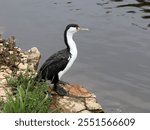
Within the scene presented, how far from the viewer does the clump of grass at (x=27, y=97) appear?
910cm

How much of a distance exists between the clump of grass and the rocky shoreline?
0.27 metres

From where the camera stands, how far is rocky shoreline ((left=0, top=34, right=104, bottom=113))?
10562 mm

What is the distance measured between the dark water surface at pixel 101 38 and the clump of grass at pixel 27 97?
9.39 feet

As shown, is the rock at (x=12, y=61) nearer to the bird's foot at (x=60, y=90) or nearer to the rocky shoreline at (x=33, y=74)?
the rocky shoreline at (x=33, y=74)

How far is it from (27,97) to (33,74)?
149cm

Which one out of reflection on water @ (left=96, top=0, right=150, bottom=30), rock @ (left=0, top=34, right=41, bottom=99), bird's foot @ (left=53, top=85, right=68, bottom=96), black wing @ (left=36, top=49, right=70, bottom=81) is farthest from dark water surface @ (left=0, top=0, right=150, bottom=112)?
black wing @ (left=36, top=49, right=70, bottom=81)

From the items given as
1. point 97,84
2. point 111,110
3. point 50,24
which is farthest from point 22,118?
point 50,24

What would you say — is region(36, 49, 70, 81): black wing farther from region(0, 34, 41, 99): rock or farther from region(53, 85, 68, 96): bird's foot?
region(0, 34, 41, 99): rock

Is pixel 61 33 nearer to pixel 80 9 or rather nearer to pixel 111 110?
pixel 80 9

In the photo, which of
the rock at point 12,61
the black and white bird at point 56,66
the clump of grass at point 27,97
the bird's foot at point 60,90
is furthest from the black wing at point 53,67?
the rock at point 12,61

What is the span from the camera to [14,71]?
11602mm

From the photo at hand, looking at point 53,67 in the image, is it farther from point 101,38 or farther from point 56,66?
point 101,38

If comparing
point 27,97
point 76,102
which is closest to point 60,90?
point 76,102

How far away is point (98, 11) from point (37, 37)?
3.62 m
